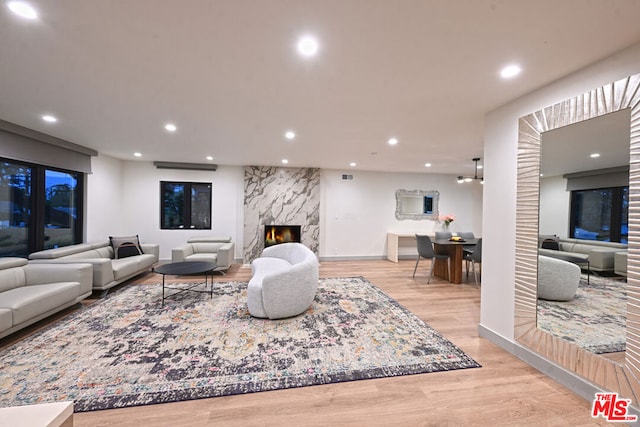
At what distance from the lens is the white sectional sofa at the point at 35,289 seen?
8.36 ft

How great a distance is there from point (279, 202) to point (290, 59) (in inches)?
192

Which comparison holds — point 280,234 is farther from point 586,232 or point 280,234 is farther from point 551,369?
point 586,232

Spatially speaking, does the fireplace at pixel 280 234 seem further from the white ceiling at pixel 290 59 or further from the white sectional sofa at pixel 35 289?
the white sectional sofa at pixel 35 289

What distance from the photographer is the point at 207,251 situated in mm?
5719

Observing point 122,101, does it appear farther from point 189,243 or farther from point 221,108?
point 189,243

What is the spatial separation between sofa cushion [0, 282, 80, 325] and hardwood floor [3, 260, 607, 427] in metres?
1.75

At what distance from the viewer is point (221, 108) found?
2818mm

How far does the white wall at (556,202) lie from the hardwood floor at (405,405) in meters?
1.31

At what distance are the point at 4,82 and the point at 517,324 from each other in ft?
17.2

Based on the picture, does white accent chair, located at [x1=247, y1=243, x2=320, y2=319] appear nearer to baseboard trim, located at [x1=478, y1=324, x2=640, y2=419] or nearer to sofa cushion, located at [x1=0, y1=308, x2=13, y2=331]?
baseboard trim, located at [x1=478, y1=324, x2=640, y2=419]

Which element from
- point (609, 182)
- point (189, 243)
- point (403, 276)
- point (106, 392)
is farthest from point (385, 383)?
point (189, 243)

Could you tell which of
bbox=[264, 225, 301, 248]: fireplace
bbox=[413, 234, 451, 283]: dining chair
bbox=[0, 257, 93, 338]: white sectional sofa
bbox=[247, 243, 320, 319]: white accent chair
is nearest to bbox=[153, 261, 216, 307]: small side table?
bbox=[0, 257, 93, 338]: white sectional sofa

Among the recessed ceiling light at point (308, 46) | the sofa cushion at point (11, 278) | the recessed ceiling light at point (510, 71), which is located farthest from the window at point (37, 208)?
the recessed ceiling light at point (510, 71)

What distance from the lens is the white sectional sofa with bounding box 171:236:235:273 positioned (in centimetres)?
507
